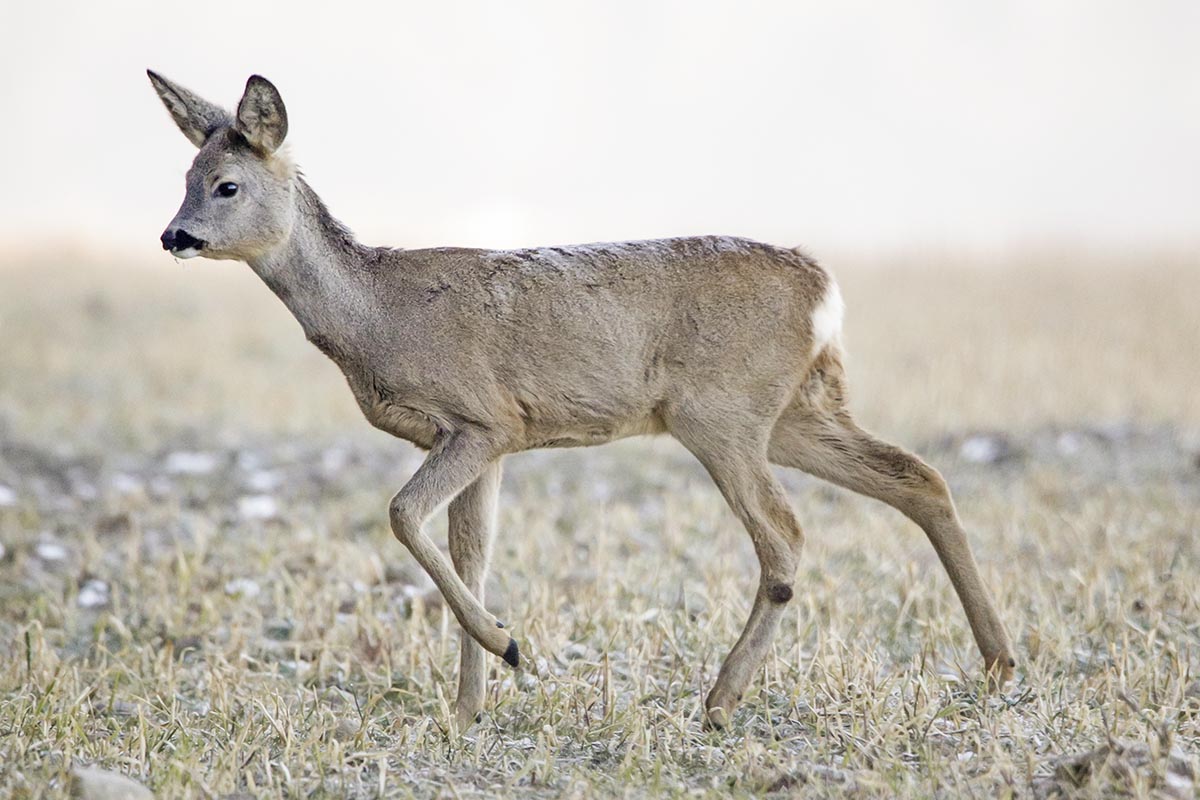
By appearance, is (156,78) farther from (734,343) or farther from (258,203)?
(734,343)

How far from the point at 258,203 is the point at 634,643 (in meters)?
2.27

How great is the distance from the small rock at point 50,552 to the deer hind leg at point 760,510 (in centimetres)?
384

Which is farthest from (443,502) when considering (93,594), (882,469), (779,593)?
(93,594)

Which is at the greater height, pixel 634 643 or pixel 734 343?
pixel 734 343

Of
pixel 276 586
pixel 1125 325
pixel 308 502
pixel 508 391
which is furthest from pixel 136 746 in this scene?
pixel 1125 325

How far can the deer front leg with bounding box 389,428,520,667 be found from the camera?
513 centimetres

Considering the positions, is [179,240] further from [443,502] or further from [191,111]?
[443,502]

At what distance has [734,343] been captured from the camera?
215 inches

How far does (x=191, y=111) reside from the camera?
18.2 ft

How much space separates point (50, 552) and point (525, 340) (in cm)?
352

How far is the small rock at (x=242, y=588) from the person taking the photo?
6.95 meters

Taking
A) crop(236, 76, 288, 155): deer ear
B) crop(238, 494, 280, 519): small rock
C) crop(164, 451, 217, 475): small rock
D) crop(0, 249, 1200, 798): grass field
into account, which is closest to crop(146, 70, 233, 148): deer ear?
crop(236, 76, 288, 155): deer ear

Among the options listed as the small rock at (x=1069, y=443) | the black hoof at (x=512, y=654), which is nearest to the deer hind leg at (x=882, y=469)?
the black hoof at (x=512, y=654)

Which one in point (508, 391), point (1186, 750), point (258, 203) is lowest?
point (1186, 750)
